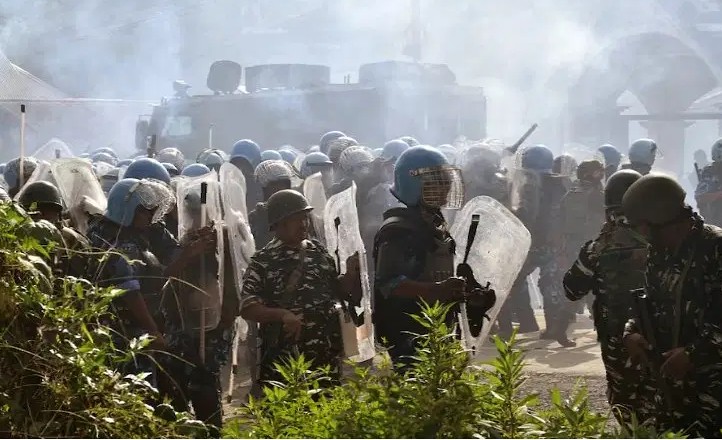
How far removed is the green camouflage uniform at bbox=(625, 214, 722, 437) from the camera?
5133 mm

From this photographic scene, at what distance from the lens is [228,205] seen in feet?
25.3

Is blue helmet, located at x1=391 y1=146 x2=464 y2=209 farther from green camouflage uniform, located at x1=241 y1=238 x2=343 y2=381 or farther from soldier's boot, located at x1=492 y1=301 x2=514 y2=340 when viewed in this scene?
soldier's boot, located at x1=492 y1=301 x2=514 y2=340

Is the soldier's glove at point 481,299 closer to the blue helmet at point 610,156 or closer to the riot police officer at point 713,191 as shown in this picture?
the riot police officer at point 713,191

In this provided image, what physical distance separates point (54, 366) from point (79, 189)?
5.43 m

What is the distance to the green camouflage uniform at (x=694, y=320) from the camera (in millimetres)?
5133

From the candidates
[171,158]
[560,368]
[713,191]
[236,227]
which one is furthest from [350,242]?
[171,158]

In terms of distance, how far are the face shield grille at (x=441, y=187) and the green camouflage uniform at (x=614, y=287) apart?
2.51 feet

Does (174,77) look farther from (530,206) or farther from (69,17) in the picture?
(530,206)

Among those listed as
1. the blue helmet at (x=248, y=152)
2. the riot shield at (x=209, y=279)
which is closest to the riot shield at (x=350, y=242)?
the riot shield at (x=209, y=279)

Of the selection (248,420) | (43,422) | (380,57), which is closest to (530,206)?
(248,420)

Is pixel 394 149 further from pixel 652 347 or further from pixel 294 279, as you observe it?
pixel 652 347

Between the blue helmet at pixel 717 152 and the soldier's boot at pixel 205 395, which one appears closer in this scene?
the soldier's boot at pixel 205 395

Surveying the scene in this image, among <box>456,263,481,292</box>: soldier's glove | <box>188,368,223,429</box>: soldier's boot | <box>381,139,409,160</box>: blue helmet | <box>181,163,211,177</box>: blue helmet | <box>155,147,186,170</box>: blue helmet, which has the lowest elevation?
<box>188,368,223,429</box>: soldier's boot

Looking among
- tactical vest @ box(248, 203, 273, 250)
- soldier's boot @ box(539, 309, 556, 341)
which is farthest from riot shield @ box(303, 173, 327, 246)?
soldier's boot @ box(539, 309, 556, 341)
